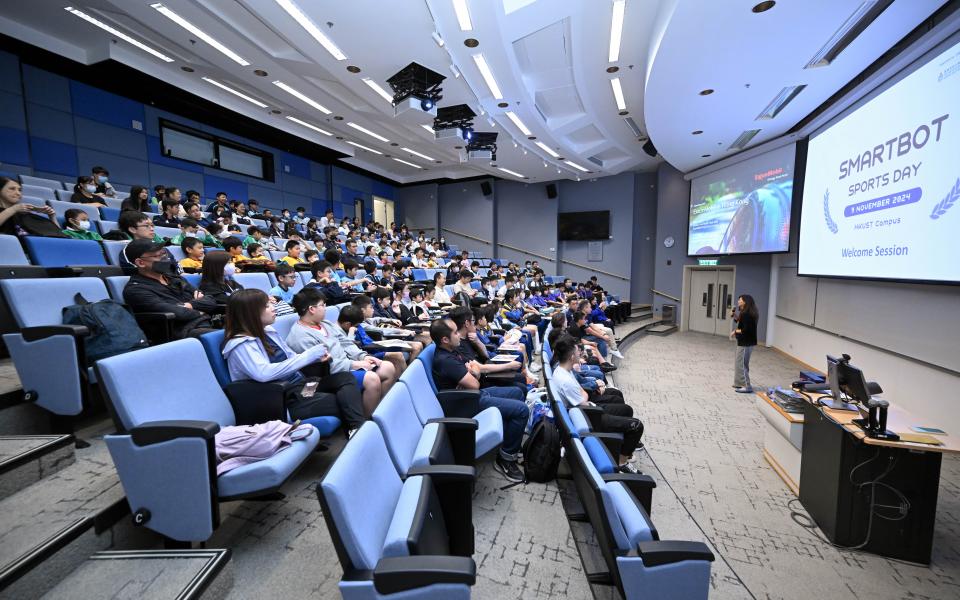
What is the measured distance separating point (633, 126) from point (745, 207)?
2841 millimetres

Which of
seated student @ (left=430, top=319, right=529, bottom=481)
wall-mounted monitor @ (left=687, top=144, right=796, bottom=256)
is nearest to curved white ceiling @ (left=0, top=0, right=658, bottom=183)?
wall-mounted monitor @ (left=687, top=144, right=796, bottom=256)

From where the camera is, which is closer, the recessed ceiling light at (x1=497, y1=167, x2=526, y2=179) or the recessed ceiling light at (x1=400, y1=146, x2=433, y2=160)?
the recessed ceiling light at (x1=400, y1=146, x2=433, y2=160)

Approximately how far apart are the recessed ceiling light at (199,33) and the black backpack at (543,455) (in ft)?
23.6

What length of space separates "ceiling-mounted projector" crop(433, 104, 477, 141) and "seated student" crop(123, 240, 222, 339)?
611 cm

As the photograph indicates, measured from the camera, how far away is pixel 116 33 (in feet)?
19.5

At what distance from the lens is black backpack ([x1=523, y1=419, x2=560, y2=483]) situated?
7.80 ft

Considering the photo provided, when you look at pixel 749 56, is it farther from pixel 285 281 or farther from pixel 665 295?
pixel 665 295

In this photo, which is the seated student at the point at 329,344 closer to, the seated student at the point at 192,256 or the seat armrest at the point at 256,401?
the seat armrest at the point at 256,401

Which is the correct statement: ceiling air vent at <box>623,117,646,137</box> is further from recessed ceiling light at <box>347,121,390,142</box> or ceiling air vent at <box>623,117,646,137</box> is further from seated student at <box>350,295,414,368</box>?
seated student at <box>350,295,414,368</box>

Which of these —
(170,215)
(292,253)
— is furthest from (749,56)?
(170,215)

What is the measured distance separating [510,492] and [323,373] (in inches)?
56.2

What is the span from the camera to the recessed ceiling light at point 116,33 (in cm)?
546

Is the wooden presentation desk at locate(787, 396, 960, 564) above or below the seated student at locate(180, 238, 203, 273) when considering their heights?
below

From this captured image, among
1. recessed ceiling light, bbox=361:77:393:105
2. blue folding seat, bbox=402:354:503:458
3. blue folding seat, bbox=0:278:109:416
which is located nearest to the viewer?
blue folding seat, bbox=0:278:109:416
